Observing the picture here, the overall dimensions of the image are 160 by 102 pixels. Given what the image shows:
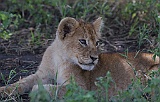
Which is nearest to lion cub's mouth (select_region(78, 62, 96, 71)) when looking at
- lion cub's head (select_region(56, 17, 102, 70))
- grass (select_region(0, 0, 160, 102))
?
lion cub's head (select_region(56, 17, 102, 70))

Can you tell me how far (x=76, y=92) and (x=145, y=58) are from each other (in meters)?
1.93

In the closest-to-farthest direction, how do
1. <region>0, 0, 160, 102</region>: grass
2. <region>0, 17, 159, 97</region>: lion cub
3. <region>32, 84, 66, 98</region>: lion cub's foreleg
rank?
<region>32, 84, 66, 98</region>: lion cub's foreleg < <region>0, 17, 159, 97</region>: lion cub < <region>0, 0, 160, 102</region>: grass

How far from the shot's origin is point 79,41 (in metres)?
6.00

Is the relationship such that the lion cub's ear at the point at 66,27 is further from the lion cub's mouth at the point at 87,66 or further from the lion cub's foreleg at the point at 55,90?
the lion cub's foreleg at the point at 55,90

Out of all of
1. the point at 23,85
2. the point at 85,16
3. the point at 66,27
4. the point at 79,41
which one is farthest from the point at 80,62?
the point at 85,16

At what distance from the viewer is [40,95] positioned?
14.5ft

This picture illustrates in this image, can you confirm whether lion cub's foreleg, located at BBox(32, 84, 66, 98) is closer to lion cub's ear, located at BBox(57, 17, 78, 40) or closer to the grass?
lion cub's ear, located at BBox(57, 17, 78, 40)

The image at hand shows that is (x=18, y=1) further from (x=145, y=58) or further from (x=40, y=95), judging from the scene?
(x=40, y=95)

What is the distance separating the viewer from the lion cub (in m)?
5.94

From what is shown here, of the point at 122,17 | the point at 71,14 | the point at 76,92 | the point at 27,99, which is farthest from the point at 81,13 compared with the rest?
the point at 76,92

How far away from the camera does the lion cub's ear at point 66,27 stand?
6.02m

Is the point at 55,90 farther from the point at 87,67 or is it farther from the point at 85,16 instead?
the point at 85,16

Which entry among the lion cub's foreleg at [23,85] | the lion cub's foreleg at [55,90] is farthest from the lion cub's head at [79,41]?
the lion cub's foreleg at [23,85]

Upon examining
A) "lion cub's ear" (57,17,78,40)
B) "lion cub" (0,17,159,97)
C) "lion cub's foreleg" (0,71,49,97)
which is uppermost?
"lion cub's ear" (57,17,78,40)
